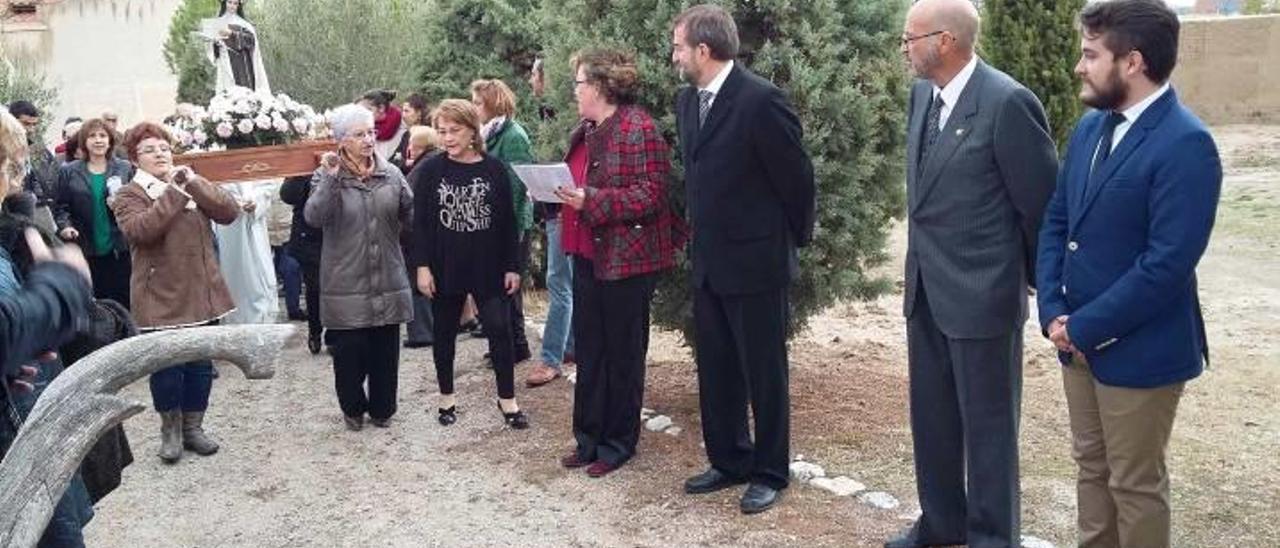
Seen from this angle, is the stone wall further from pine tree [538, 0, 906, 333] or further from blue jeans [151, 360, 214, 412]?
blue jeans [151, 360, 214, 412]

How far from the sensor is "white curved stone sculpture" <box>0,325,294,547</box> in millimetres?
2764

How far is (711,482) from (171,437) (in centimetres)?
299

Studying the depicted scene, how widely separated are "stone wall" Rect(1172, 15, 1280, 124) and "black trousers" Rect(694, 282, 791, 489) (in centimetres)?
1739

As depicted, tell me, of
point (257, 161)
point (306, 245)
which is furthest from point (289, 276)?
point (257, 161)

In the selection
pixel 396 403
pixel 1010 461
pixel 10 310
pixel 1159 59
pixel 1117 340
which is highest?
pixel 1159 59

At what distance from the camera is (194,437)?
6.84 meters

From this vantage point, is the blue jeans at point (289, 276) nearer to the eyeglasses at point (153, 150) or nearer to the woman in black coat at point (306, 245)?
the woman in black coat at point (306, 245)

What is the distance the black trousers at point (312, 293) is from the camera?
8711 mm

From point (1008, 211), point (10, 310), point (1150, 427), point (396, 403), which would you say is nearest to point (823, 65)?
point (1008, 211)

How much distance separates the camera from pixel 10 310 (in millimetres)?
2871

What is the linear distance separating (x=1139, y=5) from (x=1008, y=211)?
83 centimetres

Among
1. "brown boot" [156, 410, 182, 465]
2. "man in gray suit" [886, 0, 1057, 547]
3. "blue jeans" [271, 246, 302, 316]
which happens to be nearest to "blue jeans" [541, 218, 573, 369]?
"brown boot" [156, 410, 182, 465]

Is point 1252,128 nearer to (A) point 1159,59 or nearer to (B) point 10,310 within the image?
(A) point 1159,59

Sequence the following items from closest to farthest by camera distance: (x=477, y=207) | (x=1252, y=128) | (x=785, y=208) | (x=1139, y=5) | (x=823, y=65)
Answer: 1. (x=1139, y=5)
2. (x=785, y=208)
3. (x=823, y=65)
4. (x=477, y=207)
5. (x=1252, y=128)
